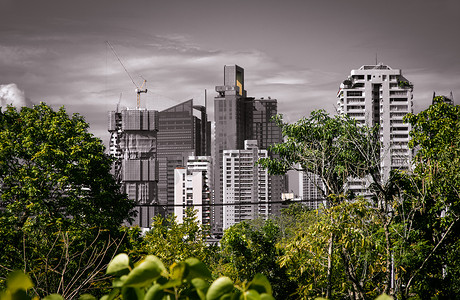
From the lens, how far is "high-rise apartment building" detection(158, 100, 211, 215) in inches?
5940

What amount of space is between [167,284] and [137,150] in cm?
12200

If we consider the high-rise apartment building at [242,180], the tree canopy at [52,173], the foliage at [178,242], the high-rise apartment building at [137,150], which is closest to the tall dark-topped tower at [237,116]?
the high-rise apartment building at [137,150]

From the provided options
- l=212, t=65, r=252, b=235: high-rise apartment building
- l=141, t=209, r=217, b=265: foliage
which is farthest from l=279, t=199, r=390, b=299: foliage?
l=212, t=65, r=252, b=235: high-rise apartment building

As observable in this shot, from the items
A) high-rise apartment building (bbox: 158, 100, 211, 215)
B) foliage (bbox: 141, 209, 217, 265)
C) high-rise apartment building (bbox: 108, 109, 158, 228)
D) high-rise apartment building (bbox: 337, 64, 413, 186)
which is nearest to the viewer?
foliage (bbox: 141, 209, 217, 265)

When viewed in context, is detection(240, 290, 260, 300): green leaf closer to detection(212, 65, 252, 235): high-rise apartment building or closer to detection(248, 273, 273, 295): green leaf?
detection(248, 273, 273, 295): green leaf

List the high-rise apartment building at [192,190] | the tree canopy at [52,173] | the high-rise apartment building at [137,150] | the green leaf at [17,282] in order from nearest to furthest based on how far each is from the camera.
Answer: the green leaf at [17,282]
the tree canopy at [52,173]
the high-rise apartment building at [192,190]
the high-rise apartment building at [137,150]

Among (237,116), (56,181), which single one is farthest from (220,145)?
(56,181)

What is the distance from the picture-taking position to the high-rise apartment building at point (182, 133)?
150887mm

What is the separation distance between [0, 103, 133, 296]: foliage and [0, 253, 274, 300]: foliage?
7.84 metres

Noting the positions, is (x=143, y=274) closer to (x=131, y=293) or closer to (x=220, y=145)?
(x=131, y=293)

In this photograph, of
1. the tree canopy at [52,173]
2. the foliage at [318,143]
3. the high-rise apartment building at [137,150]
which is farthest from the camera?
the high-rise apartment building at [137,150]

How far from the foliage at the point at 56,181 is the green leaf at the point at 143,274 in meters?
7.89

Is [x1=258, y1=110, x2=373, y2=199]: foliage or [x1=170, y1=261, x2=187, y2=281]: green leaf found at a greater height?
[x1=258, y1=110, x2=373, y2=199]: foliage

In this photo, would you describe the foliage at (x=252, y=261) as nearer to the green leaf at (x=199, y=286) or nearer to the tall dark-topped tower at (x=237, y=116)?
the green leaf at (x=199, y=286)
